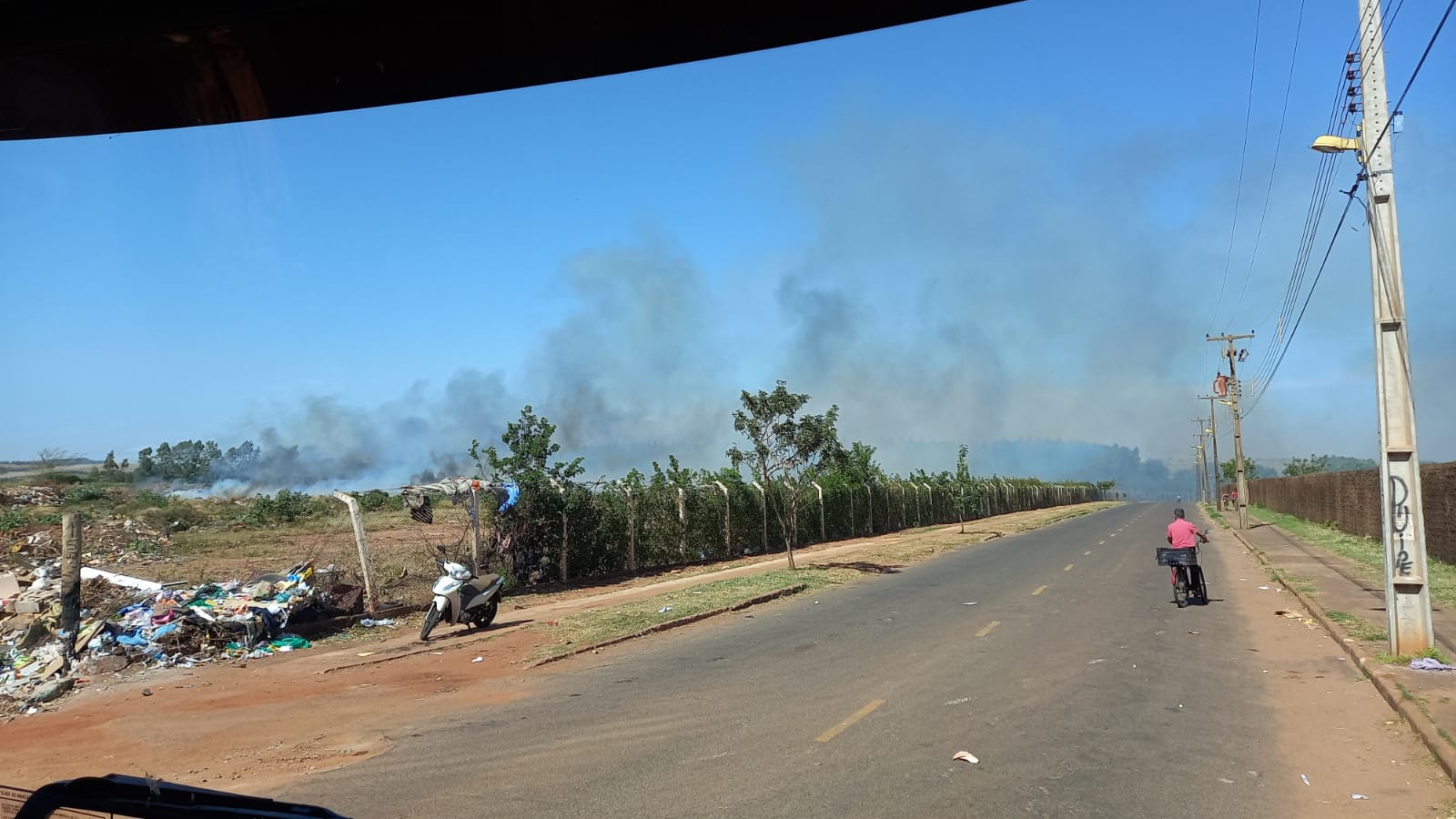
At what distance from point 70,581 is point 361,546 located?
13.0ft

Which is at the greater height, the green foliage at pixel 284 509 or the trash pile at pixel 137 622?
the green foliage at pixel 284 509

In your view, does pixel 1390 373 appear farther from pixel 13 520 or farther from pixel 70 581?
pixel 13 520

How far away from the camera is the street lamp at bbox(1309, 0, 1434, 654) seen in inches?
402

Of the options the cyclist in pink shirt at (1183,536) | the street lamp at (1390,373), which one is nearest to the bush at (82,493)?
the cyclist in pink shirt at (1183,536)

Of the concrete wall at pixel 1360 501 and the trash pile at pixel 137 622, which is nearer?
the trash pile at pixel 137 622

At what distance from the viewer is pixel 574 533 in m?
20.5

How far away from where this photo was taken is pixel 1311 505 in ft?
144

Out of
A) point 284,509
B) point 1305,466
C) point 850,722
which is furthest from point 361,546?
Answer: point 1305,466

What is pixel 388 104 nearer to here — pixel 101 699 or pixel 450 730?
pixel 450 730

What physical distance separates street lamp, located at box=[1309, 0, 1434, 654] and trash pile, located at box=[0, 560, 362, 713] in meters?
13.5

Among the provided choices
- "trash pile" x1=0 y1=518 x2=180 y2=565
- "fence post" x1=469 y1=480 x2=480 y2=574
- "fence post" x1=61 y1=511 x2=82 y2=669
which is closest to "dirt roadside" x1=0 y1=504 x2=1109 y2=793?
"fence post" x1=61 y1=511 x2=82 y2=669

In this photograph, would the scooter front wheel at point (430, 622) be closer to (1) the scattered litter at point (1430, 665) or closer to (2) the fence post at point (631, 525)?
(2) the fence post at point (631, 525)

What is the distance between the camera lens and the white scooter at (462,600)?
1384 cm

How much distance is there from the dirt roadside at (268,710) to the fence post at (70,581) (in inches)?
37.6
